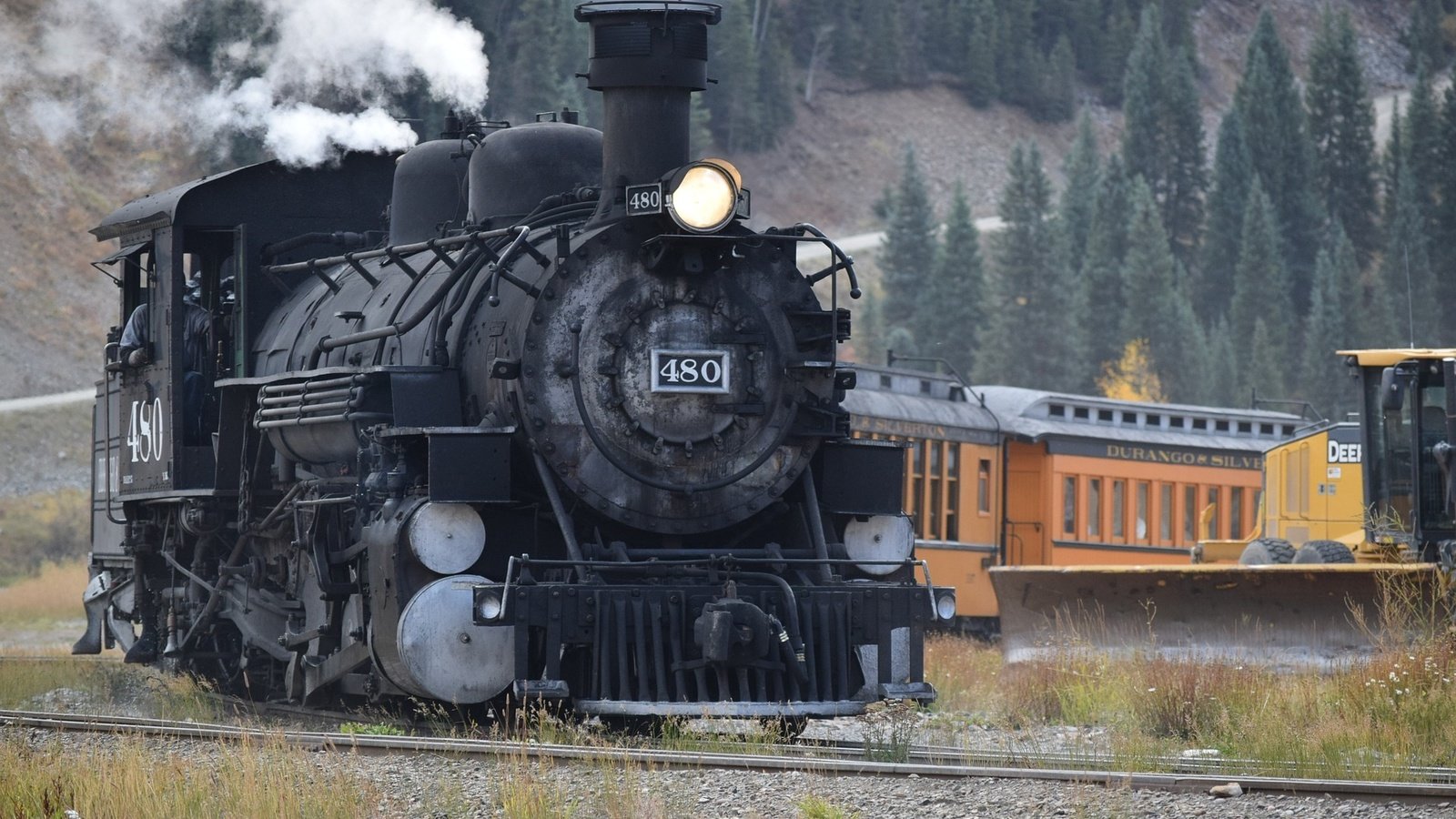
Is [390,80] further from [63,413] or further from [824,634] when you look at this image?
[63,413]

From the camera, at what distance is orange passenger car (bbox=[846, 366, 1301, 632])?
21.4 m

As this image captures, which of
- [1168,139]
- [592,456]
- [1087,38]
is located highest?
[1087,38]

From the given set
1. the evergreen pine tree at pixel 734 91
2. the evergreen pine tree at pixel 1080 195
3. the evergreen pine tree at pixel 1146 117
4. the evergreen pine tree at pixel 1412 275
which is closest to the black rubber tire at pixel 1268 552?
the evergreen pine tree at pixel 1412 275

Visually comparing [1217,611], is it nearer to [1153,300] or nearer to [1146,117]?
[1153,300]

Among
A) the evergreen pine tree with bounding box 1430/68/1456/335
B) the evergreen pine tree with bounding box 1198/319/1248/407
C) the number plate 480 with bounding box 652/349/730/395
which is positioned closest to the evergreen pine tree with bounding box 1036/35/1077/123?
the evergreen pine tree with bounding box 1430/68/1456/335

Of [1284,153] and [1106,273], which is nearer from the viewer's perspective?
[1106,273]

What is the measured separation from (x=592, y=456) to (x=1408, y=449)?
8.18 metres

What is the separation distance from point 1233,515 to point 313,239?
14.0 m

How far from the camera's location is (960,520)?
21.9 m

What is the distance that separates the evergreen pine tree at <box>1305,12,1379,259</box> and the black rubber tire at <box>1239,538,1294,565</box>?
7154cm

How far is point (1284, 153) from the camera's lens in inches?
3339

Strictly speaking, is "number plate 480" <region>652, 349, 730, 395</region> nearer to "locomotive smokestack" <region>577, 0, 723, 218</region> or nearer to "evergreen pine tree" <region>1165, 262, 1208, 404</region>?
"locomotive smokestack" <region>577, 0, 723, 218</region>

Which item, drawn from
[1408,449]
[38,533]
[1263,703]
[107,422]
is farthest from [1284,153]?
[1263,703]

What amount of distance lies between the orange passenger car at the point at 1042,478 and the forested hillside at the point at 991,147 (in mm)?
7531
